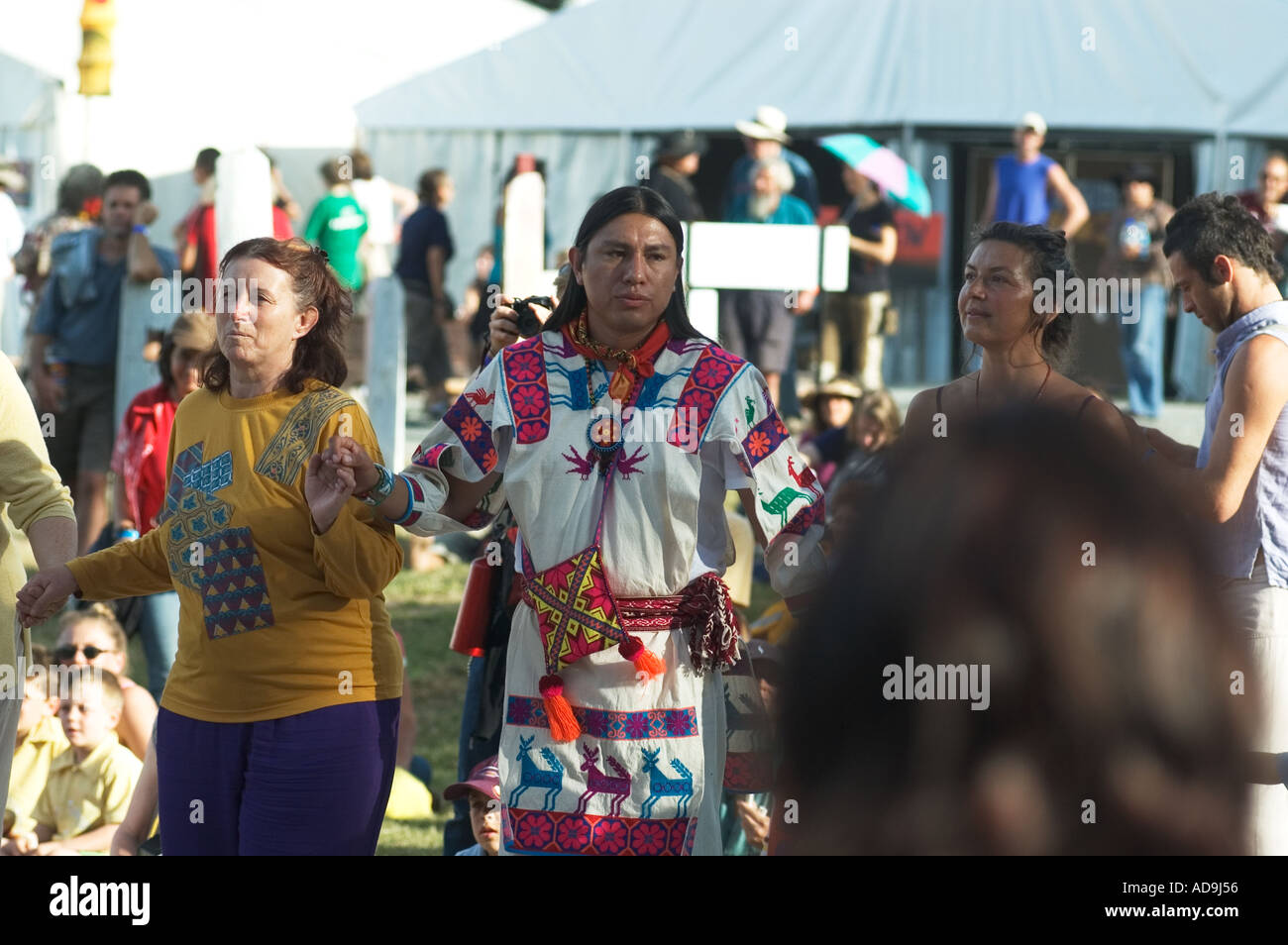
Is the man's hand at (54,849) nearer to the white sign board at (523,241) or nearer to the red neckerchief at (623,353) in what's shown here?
the white sign board at (523,241)

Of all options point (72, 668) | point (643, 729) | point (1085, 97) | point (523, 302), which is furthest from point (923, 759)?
point (1085, 97)

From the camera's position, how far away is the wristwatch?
10.1 ft

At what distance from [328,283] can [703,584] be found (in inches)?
42.5

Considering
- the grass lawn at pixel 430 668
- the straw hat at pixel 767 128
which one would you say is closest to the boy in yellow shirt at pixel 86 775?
the grass lawn at pixel 430 668

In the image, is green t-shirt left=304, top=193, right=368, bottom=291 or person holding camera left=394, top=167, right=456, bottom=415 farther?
person holding camera left=394, top=167, right=456, bottom=415

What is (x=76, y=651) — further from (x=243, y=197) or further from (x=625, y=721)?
(x=625, y=721)

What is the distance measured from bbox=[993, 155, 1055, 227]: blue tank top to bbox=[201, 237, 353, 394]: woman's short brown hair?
9763 millimetres

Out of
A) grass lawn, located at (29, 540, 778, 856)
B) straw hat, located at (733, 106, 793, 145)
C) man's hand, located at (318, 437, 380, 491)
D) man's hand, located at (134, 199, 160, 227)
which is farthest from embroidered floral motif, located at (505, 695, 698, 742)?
straw hat, located at (733, 106, 793, 145)

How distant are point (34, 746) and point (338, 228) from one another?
6.47 m

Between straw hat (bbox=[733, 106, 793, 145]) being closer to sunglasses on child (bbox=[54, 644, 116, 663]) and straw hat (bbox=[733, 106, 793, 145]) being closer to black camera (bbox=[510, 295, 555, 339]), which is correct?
sunglasses on child (bbox=[54, 644, 116, 663])

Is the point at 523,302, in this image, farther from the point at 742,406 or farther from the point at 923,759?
the point at 923,759

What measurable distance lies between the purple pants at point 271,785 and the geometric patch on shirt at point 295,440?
0.48m

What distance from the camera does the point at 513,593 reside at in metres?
3.94

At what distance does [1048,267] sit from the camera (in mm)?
3770
